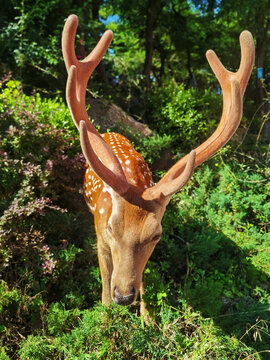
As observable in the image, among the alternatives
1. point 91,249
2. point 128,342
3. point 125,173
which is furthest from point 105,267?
point 125,173

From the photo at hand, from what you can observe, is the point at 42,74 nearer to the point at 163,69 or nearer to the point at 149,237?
the point at 149,237

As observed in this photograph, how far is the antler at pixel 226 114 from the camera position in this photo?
2.04 metres

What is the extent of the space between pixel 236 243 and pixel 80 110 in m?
2.71

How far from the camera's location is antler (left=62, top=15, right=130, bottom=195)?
76.4 inches

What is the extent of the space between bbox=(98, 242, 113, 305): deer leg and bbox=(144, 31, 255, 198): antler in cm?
81

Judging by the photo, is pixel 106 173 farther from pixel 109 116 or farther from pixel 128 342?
pixel 109 116

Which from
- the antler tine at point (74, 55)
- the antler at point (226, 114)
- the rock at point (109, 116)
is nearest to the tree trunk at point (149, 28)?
the rock at point (109, 116)

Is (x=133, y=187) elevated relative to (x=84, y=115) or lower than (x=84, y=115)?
lower

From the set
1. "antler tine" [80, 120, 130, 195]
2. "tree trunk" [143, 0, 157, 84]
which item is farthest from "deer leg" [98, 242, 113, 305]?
"tree trunk" [143, 0, 157, 84]

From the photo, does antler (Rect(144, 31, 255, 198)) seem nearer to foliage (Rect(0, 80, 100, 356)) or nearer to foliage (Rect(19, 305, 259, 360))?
foliage (Rect(19, 305, 259, 360))

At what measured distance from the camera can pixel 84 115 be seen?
2381mm

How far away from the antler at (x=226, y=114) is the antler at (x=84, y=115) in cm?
28

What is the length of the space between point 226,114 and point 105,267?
169 centimetres

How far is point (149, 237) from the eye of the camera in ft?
6.38
